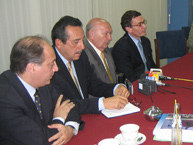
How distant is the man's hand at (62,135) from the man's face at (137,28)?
84.6 inches

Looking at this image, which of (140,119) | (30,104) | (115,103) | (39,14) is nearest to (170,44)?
(39,14)

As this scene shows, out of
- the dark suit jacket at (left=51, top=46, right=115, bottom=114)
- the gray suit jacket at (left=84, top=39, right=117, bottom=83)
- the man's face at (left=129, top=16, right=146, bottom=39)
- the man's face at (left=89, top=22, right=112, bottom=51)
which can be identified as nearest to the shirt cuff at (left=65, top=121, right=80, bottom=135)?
the dark suit jacket at (left=51, top=46, right=115, bottom=114)

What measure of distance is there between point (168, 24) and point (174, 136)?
5.36m

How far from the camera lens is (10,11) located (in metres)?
2.69

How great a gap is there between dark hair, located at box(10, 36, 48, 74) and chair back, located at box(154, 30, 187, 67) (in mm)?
2780

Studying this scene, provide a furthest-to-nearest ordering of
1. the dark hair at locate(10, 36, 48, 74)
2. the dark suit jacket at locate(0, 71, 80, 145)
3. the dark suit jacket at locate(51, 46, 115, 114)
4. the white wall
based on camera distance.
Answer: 1. the white wall
2. the dark suit jacket at locate(51, 46, 115, 114)
3. the dark hair at locate(10, 36, 48, 74)
4. the dark suit jacket at locate(0, 71, 80, 145)

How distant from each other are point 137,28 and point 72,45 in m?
1.43

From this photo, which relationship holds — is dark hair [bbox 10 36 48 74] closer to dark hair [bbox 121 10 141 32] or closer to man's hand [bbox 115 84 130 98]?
man's hand [bbox 115 84 130 98]

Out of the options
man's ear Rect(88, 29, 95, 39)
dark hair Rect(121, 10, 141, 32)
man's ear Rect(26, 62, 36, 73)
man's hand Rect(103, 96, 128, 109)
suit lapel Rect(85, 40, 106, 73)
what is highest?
dark hair Rect(121, 10, 141, 32)

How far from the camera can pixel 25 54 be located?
1.40 metres

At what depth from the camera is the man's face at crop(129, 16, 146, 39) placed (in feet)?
10.7

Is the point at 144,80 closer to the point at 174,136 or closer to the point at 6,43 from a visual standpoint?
the point at 174,136

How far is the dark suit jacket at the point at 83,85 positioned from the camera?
1.75 metres

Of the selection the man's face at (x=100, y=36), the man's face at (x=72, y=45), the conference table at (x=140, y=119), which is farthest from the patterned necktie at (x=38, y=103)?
the man's face at (x=100, y=36)
